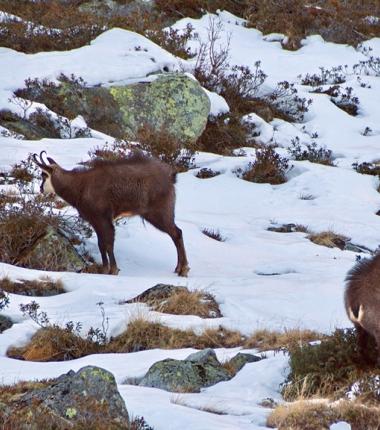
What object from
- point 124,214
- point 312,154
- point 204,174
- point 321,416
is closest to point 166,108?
point 204,174

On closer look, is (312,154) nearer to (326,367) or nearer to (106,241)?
(106,241)

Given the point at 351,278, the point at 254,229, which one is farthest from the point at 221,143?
the point at 351,278

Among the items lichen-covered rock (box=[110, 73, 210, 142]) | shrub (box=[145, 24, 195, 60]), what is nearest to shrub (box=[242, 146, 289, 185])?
lichen-covered rock (box=[110, 73, 210, 142])

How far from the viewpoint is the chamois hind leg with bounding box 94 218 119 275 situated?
39.0 ft

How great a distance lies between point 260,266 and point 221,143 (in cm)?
792

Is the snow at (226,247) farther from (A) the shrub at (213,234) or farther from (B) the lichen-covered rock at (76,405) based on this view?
(B) the lichen-covered rock at (76,405)

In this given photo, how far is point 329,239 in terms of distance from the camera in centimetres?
1391

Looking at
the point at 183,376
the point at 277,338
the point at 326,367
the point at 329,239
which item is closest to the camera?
the point at 326,367

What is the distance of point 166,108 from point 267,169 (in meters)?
3.28

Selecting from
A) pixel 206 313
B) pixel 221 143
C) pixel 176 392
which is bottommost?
pixel 221 143

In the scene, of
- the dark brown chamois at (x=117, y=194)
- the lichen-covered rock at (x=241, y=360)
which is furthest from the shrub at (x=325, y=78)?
the lichen-covered rock at (x=241, y=360)

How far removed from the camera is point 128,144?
17250 millimetres

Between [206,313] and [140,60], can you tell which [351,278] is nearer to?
[206,313]

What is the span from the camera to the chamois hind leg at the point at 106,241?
11.9m
